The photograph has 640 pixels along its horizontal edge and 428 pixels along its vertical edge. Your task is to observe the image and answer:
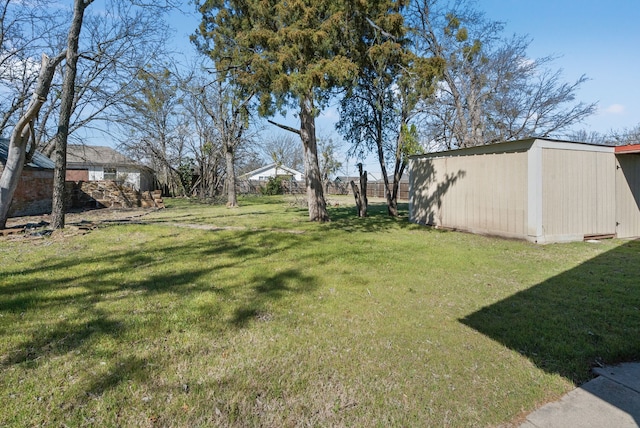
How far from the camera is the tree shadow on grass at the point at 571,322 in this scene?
255 cm

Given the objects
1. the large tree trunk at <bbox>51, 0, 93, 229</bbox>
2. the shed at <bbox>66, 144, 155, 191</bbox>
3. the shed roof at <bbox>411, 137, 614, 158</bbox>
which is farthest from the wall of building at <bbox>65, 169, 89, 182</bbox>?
the shed roof at <bbox>411, 137, 614, 158</bbox>

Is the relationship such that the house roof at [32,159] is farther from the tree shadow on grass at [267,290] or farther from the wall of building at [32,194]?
the tree shadow on grass at [267,290]

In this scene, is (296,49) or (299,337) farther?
(296,49)

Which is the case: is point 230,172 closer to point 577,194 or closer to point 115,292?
point 115,292

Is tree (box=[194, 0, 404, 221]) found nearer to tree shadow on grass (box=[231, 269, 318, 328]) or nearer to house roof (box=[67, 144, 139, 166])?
tree shadow on grass (box=[231, 269, 318, 328])

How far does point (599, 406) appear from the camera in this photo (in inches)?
79.6

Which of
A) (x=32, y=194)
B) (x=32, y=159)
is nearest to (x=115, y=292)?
(x=32, y=194)

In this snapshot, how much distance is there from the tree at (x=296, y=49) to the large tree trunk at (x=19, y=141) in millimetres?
3981

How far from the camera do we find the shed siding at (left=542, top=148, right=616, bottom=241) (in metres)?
7.22

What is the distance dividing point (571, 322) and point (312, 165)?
8009mm

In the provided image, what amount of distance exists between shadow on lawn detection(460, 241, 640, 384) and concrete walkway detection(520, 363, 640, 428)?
0.12m

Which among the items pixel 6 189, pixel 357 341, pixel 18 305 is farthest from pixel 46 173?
pixel 357 341

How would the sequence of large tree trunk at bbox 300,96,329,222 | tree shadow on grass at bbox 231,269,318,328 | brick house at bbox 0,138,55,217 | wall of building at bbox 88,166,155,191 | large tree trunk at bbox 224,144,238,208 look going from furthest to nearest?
wall of building at bbox 88,166,155,191 < large tree trunk at bbox 224,144,238,208 < brick house at bbox 0,138,55,217 < large tree trunk at bbox 300,96,329,222 < tree shadow on grass at bbox 231,269,318,328

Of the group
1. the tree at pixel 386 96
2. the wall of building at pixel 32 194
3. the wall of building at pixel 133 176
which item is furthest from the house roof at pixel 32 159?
the tree at pixel 386 96
